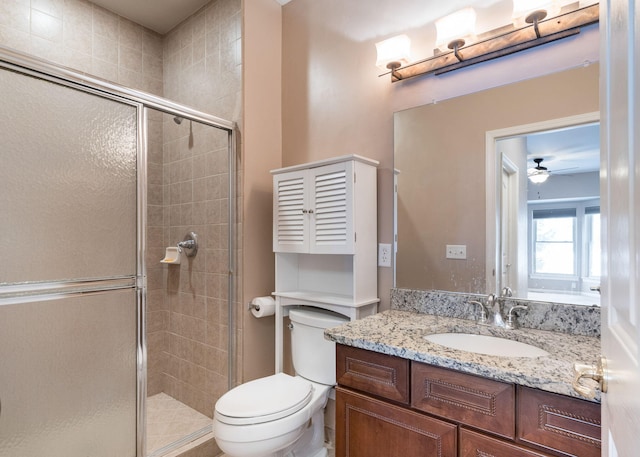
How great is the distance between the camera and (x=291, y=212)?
196 centimetres

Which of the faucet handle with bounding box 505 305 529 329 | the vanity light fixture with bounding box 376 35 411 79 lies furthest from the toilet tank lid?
the vanity light fixture with bounding box 376 35 411 79

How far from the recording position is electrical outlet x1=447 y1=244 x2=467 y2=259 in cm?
156

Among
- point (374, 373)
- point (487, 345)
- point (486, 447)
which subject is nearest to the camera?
point (486, 447)

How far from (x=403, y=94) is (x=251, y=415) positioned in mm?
1662

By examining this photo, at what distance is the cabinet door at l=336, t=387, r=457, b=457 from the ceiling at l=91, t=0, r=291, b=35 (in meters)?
2.43

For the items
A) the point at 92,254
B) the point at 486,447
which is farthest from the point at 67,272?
the point at 486,447

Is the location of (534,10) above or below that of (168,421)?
above

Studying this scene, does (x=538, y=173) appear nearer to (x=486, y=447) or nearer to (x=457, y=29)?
(x=457, y=29)

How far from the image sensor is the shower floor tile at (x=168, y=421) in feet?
6.27

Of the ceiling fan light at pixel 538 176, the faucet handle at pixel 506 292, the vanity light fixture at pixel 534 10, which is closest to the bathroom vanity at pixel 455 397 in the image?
the faucet handle at pixel 506 292

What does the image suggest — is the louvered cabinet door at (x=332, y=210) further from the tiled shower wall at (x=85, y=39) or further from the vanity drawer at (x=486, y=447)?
the tiled shower wall at (x=85, y=39)

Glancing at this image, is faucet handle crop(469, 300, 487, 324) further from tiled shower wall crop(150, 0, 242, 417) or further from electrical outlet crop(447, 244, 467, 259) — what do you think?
tiled shower wall crop(150, 0, 242, 417)

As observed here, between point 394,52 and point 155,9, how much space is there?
1.81 meters

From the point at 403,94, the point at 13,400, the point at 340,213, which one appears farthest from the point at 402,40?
the point at 13,400
